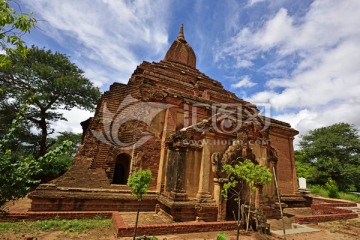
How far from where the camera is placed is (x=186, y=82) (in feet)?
60.4

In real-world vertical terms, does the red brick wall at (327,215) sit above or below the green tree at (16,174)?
below

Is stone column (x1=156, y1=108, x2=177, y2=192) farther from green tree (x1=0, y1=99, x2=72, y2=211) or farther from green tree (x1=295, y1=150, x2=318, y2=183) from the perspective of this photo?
green tree (x1=295, y1=150, x2=318, y2=183)

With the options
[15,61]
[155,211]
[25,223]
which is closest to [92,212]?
[25,223]

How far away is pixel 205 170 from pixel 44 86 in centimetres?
1738

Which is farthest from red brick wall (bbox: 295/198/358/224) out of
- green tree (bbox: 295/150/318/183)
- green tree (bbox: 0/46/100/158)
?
green tree (bbox: 0/46/100/158)

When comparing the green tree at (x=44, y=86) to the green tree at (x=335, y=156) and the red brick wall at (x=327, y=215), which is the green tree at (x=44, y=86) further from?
the green tree at (x=335, y=156)

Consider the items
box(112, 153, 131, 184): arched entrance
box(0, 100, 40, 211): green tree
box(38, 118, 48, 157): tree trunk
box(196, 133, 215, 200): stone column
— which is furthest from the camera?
box(38, 118, 48, 157): tree trunk

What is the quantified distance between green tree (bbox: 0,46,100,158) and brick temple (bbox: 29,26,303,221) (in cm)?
933

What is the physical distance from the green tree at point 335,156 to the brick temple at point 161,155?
22.0m

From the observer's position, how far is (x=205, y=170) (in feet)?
30.7

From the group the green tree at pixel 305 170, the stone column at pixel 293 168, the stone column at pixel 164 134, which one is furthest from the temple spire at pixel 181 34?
the green tree at pixel 305 170

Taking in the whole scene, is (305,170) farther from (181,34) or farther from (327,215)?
(181,34)

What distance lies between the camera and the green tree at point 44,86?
56.0 ft

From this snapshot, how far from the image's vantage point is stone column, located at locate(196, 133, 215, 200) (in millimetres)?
8945
